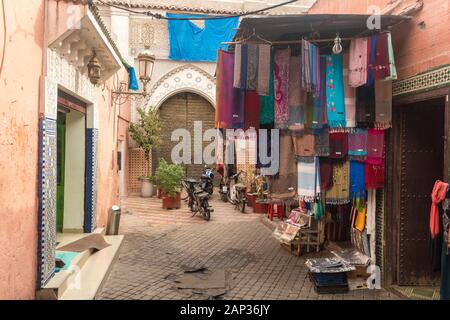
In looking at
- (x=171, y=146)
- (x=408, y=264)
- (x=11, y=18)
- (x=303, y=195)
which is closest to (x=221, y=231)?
(x=303, y=195)

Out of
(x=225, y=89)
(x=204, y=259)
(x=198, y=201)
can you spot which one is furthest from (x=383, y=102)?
(x=198, y=201)

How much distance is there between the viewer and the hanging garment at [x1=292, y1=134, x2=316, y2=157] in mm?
5113

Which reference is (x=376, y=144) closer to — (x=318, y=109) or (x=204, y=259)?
(x=318, y=109)

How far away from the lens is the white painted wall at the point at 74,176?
265 inches

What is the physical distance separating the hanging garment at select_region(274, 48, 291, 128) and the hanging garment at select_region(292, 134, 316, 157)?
12.9 inches

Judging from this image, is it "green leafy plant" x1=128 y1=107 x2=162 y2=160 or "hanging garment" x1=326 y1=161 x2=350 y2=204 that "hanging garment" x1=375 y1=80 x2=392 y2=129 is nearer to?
"hanging garment" x1=326 y1=161 x2=350 y2=204

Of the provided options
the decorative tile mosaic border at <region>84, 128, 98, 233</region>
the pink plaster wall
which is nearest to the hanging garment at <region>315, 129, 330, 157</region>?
the pink plaster wall

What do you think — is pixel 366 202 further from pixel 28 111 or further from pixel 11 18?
pixel 11 18

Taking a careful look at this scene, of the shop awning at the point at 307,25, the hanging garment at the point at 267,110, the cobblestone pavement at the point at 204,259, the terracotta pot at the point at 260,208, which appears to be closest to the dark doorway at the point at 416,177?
the cobblestone pavement at the point at 204,259

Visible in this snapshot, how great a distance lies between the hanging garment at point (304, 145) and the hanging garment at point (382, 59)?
1.16 meters

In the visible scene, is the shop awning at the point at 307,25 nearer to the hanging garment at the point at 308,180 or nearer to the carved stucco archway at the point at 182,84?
the hanging garment at the point at 308,180

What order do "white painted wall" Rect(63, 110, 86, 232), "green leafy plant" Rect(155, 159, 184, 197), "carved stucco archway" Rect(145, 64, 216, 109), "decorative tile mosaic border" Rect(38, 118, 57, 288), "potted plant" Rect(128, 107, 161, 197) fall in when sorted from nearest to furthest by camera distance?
"decorative tile mosaic border" Rect(38, 118, 57, 288)
"white painted wall" Rect(63, 110, 86, 232)
"green leafy plant" Rect(155, 159, 184, 197)
"potted plant" Rect(128, 107, 161, 197)
"carved stucco archway" Rect(145, 64, 216, 109)

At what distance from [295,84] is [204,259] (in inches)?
138

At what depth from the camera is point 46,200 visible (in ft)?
13.9
